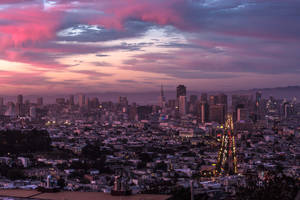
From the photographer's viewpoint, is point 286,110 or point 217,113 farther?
point 286,110

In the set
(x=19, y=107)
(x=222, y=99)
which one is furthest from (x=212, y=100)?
(x=19, y=107)

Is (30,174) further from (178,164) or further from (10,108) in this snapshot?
(10,108)

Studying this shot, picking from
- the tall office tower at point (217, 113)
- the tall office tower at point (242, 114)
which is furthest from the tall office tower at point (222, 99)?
the tall office tower at point (242, 114)

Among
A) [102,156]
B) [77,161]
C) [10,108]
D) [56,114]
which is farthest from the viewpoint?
[56,114]

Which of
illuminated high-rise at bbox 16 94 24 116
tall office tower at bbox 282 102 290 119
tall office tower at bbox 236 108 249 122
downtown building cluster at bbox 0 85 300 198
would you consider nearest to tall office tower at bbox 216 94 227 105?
downtown building cluster at bbox 0 85 300 198

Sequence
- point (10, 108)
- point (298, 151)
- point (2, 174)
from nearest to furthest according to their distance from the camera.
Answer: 1. point (2, 174)
2. point (298, 151)
3. point (10, 108)

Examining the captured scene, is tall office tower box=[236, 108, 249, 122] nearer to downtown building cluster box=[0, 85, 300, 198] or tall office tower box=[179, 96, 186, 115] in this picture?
downtown building cluster box=[0, 85, 300, 198]

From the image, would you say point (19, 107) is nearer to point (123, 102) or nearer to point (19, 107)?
point (19, 107)

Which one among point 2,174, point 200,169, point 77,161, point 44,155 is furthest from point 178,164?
point 2,174
